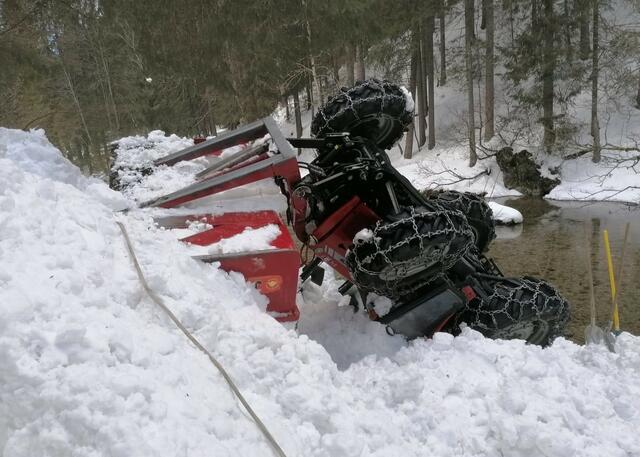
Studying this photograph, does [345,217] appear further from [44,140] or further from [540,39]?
[540,39]

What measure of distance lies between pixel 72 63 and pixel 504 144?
16.8 metres

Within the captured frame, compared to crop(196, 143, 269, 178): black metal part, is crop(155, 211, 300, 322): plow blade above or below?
below

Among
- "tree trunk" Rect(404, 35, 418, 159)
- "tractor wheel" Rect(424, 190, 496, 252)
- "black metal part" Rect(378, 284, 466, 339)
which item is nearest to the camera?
"black metal part" Rect(378, 284, 466, 339)

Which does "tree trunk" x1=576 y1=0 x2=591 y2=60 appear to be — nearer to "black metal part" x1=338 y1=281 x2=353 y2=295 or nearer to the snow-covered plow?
the snow-covered plow

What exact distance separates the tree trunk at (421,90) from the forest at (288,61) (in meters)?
0.07

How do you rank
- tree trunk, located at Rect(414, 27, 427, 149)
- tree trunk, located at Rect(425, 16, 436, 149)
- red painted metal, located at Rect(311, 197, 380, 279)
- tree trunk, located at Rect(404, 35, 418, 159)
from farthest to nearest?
tree trunk, located at Rect(404, 35, 418, 159) < tree trunk, located at Rect(414, 27, 427, 149) < tree trunk, located at Rect(425, 16, 436, 149) < red painted metal, located at Rect(311, 197, 380, 279)

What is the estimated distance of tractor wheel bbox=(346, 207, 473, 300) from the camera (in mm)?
2895

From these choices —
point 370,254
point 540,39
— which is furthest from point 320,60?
point 370,254

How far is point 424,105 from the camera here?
23.6m

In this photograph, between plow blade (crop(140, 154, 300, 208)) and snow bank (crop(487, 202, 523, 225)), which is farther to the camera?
snow bank (crop(487, 202, 523, 225))

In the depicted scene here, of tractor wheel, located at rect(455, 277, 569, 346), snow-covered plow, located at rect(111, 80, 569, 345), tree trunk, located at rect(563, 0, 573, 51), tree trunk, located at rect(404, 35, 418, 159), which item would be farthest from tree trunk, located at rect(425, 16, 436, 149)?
tractor wheel, located at rect(455, 277, 569, 346)

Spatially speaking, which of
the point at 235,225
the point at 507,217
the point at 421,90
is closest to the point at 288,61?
the point at 507,217

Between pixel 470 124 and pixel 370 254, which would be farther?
pixel 470 124

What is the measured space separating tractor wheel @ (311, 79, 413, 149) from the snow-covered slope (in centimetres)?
153
